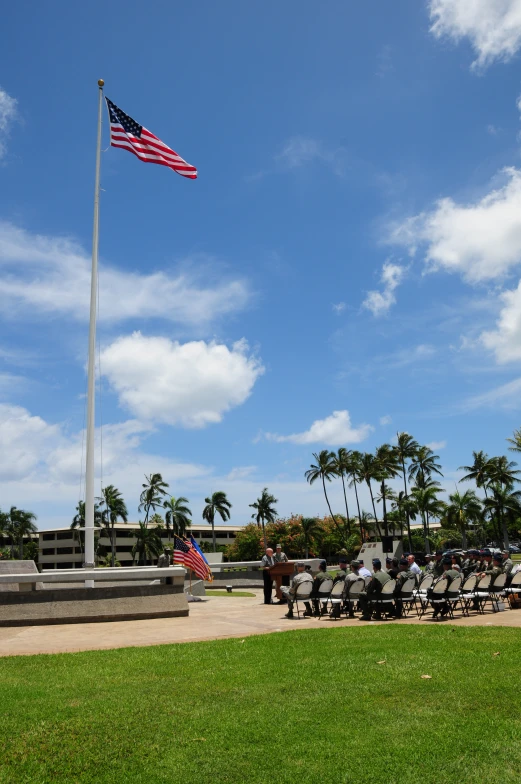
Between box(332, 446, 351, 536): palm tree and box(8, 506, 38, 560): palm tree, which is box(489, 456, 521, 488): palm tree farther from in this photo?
box(8, 506, 38, 560): palm tree

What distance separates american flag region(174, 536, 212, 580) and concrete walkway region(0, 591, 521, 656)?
17.0ft

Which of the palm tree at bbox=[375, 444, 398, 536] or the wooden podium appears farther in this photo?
the palm tree at bbox=[375, 444, 398, 536]

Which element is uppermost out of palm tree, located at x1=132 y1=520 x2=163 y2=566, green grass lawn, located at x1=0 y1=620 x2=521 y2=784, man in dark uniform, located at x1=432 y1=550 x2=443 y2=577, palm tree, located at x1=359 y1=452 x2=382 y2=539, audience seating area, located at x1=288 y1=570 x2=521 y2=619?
palm tree, located at x1=359 y1=452 x2=382 y2=539

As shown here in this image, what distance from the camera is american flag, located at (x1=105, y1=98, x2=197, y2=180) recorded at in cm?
1911

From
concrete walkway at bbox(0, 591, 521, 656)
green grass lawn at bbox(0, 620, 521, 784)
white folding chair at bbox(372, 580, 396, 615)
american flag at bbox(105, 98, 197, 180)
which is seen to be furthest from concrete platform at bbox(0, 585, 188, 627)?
american flag at bbox(105, 98, 197, 180)

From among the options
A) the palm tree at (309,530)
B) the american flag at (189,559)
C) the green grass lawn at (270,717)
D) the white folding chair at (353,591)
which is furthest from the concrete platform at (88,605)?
the palm tree at (309,530)

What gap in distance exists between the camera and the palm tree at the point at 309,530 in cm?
8175

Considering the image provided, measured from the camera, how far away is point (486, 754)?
15.6 feet

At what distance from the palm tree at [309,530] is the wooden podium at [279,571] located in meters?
63.6

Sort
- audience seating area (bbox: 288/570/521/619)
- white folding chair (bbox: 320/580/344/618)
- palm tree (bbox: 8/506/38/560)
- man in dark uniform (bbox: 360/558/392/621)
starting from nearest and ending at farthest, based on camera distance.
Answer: audience seating area (bbox: 288/570/521/619)
man in dark uniform (bbox: 360/558/392/621)
white folding chair (bbox: 320/580/344/618)
palm tree (bbox: 8/506/38/560)

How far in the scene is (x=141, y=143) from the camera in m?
19.3

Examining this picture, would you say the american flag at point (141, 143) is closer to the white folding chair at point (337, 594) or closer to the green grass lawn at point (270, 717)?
the white folding chair at point (337, 594)

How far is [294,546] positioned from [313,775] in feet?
259

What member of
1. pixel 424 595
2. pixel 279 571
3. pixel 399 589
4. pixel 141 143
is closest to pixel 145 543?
pixel 279 571
